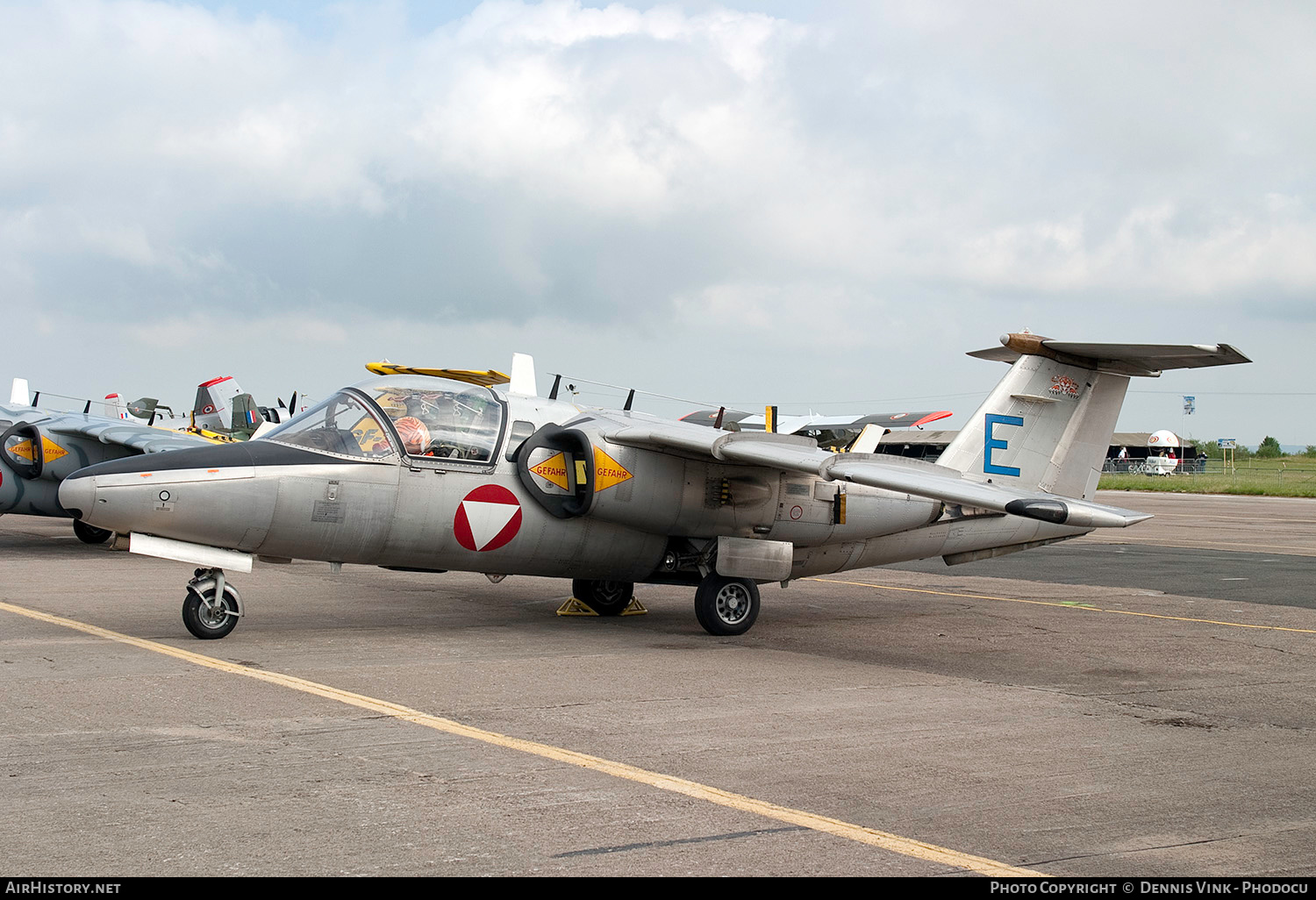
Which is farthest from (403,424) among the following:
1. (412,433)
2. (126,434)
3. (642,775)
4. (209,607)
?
(126,434)

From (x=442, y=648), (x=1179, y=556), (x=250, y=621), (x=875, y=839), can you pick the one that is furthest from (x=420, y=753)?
(x=1179, y=556)

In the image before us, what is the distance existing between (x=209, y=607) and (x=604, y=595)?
16.3 feet

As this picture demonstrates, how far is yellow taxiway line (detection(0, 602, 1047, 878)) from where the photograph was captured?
5.22 metres

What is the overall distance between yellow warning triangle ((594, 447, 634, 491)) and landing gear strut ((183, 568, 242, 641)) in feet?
12.6

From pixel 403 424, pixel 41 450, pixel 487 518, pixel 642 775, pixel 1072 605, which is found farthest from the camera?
pixel 41 450

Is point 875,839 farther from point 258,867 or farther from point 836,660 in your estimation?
point 836,660

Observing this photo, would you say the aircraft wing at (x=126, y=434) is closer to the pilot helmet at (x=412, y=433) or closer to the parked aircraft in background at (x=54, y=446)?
the parked aircraft in background at (x=54, y=446)

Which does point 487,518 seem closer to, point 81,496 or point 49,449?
point 81,496

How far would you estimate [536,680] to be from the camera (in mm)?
9688

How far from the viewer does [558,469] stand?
1242 cm

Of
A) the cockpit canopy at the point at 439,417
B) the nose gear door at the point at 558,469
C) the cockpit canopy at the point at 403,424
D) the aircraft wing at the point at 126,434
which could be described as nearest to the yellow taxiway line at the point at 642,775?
the cockpit canopy at the point at 403,424

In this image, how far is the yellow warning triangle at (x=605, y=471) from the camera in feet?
39.9

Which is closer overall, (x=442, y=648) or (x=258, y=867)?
(x=258, y=867)

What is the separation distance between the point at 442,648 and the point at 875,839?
261 inches
